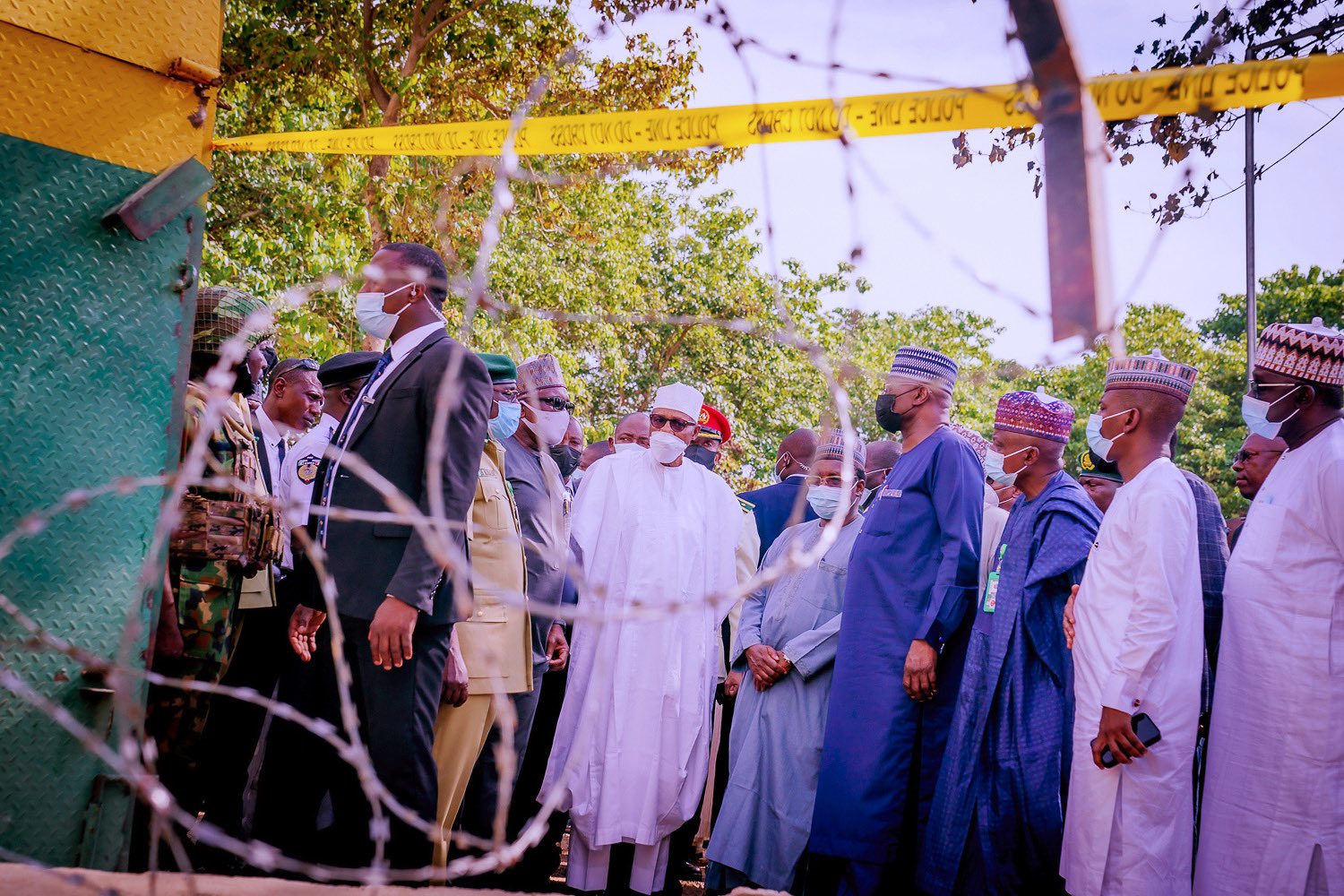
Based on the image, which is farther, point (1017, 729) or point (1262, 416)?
point (1017, 729)

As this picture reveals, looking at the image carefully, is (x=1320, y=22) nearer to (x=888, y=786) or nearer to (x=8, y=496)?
(x=888, y=786)

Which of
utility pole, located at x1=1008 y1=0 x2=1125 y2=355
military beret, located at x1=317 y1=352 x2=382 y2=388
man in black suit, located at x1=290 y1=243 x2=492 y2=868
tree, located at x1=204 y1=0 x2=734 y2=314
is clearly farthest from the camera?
tree, located at x1=204 y1=0 x2=734 y2=314

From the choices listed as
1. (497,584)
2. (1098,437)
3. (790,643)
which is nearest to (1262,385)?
(1098,437)

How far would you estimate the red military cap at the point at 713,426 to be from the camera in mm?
7969

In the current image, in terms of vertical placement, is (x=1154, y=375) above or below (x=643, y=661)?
above

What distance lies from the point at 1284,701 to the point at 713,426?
16.4ft

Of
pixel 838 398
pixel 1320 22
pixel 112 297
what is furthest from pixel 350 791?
pixel 1320 22

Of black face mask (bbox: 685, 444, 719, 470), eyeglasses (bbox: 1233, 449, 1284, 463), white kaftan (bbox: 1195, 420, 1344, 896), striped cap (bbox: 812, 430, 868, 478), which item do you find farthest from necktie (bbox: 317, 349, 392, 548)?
black face mask (bbox: 685, 444, 719, 470)

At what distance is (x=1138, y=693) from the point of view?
353 centimetres

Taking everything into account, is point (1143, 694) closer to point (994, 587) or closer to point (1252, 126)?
point (994, 587)

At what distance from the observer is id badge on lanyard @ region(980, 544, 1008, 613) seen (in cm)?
427

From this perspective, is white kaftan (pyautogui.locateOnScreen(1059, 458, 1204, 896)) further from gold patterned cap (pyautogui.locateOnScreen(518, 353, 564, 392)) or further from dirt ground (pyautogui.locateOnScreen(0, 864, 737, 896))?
gold patterned cap (pyautogui.locateOnScreen(518, 353, 564, 392))

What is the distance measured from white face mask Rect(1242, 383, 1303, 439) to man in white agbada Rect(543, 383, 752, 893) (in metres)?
2.14

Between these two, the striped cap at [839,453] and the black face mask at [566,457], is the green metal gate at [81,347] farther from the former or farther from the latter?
the black face mask at [566,457]
